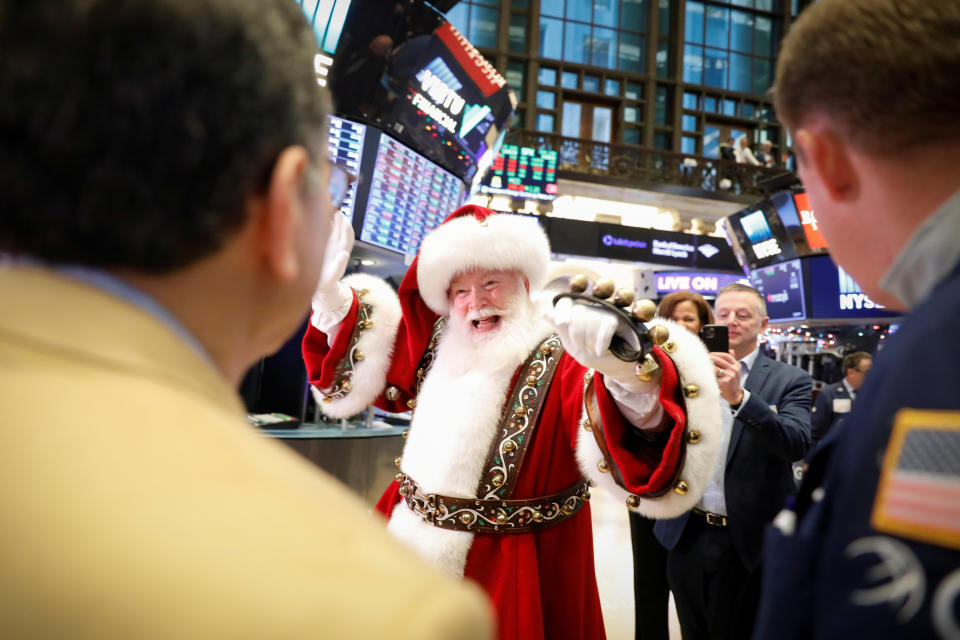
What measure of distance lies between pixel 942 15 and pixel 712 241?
12369 mm

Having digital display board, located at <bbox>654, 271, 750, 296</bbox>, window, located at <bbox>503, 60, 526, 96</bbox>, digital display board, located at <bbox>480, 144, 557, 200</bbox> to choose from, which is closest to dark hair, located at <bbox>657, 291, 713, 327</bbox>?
digital display board, located at <bbox>654, 271, 750, 296</bbox>

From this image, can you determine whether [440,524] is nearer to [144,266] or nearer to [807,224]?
[144,266]

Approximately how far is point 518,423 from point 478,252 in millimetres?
578

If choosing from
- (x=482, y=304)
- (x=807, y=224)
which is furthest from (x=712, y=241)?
(x=482, y=304)

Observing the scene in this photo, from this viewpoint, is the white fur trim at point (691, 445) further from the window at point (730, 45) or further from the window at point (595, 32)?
the window at point (730, 45)

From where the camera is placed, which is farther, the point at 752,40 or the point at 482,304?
the point at 752,40

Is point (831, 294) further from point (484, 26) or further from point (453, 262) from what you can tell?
point (484, 26)

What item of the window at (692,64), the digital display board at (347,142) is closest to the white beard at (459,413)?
the digital display board at (347,142)

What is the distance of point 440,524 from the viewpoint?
1.74 meters

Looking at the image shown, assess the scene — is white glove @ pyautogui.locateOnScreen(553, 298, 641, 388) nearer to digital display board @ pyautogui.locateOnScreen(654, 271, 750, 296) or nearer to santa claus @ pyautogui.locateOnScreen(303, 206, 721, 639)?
santa claus @ pyautogui.locateOnScreen(303, 206, 721, 639)

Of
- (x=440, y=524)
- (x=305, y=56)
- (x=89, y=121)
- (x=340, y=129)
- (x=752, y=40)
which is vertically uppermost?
(x=752, y=40)

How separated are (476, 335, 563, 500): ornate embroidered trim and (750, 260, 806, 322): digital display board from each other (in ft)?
21.6

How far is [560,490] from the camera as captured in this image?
1.79 meters

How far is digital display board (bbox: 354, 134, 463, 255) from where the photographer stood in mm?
4371
